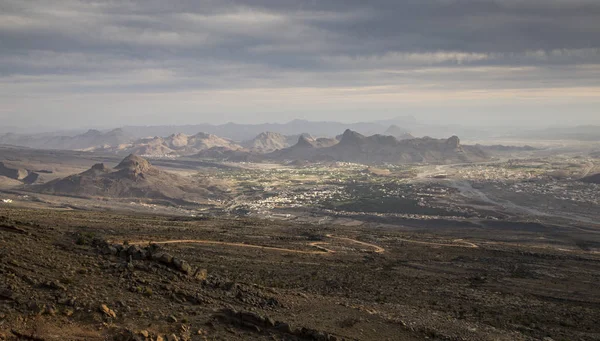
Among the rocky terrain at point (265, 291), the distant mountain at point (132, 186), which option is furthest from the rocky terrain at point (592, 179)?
the rocky terrain at point (265, 291)

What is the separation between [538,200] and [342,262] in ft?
375

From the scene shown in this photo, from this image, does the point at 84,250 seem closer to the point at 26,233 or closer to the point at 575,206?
the point at 26,233

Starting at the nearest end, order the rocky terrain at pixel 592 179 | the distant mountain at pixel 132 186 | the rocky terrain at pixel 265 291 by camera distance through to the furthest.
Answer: the rocky terrain at pixel 265 291 → the distant mountain at pixel 132 186 → the rocky terrain at pixel 592 179

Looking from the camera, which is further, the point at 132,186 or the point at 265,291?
the point at 132,186

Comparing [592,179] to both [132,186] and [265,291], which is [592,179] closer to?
[132,186]

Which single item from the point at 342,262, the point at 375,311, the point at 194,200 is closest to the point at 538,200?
the point at 194,200

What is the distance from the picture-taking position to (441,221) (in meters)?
104

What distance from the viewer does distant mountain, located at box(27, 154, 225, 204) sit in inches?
5753

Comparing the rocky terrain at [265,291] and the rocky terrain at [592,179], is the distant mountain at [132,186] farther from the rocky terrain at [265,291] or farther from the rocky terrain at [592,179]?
the rocky terrain at [592,179]

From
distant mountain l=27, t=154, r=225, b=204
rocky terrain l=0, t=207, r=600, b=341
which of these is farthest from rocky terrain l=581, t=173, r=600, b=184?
rocky terrain l=0, t=207, r=600, b=341

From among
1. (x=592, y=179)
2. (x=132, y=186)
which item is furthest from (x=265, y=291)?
(x=592, y=179)

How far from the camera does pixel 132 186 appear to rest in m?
152

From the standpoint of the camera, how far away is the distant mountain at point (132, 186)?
5753 inches

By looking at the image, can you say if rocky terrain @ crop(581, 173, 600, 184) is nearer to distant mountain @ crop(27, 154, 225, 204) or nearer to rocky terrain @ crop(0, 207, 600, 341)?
distant mountain @ crop(27, 154, 225, 204)
